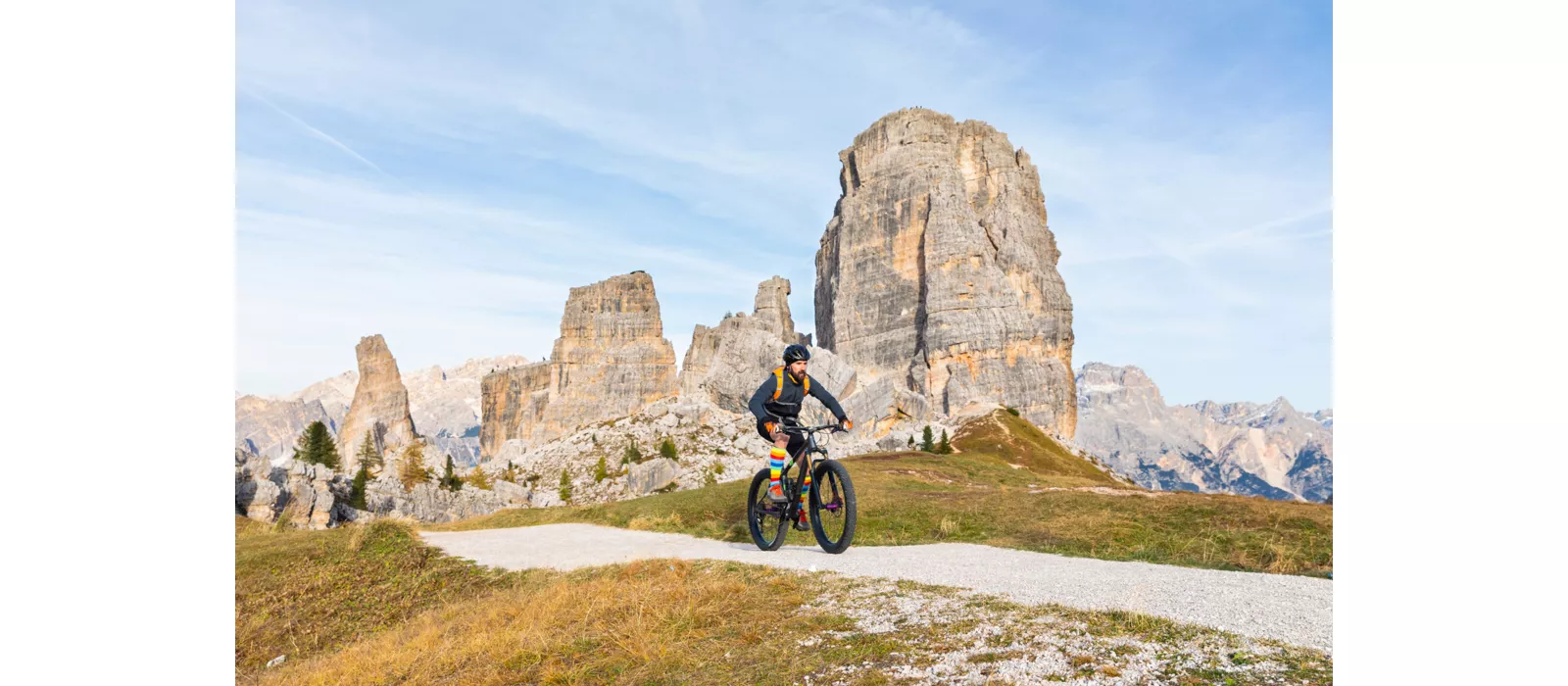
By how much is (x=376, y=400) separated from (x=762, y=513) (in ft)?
591

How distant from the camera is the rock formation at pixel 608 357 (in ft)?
511

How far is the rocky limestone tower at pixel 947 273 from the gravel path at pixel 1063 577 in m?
96.8

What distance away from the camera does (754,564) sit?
1090cm

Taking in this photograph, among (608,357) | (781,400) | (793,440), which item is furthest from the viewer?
(608,357)

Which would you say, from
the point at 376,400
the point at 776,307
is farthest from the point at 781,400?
the point at 376,400

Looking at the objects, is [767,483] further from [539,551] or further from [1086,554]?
[539,551]

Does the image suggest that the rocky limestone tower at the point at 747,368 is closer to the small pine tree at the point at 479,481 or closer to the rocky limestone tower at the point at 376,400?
the small pine tree at the point at 479,481

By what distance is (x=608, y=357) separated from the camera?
6250 inches

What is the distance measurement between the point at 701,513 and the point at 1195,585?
52.7 ft

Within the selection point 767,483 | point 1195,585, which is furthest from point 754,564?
point 1195,585

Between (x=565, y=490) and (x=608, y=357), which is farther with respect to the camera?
(x=608, y=357)

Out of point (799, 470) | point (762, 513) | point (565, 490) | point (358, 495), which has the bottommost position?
point (565, 490)

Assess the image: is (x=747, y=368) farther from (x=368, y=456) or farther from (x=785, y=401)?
(x=785, y=401)
